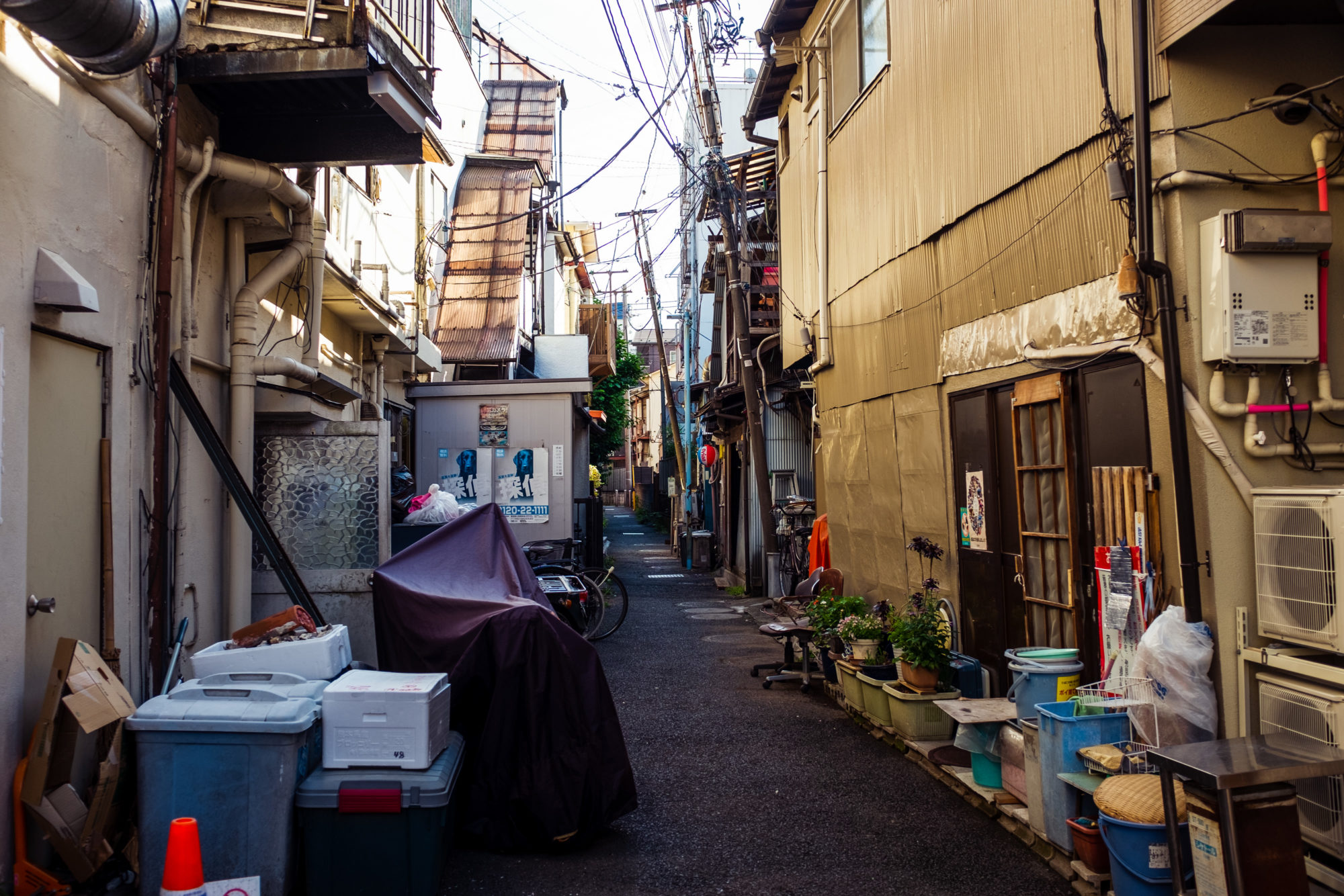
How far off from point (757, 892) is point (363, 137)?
6.39 m

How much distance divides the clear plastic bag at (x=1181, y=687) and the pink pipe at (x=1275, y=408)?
1.07 meters

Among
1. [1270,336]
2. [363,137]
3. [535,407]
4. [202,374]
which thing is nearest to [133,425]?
[202,374]

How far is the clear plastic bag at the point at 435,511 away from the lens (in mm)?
10266

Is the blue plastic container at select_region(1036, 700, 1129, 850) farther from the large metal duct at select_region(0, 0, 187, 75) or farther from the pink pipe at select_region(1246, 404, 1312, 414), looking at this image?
the large metal duct at select_region(0, 0, 187, 75)

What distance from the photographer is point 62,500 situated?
5121mm

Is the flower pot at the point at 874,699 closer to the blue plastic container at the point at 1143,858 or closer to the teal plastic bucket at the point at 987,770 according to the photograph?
the teal plastic bucket at the point at 987,770

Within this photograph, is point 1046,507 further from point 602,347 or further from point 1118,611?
point 602,347

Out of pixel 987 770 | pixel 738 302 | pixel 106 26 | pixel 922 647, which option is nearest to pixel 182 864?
pixel 106 26

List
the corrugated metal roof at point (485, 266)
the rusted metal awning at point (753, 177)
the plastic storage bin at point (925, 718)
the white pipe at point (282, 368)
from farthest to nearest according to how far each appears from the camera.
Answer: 1. the corrugated metal roof at point (485, 266)
2. the rusted metal awning at point (753, 177)
3. the white pipe at point (282, 368)
4. the plastic storage bin at point (925, 718)

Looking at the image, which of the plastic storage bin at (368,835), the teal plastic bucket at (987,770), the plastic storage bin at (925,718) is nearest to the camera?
the plastic storage bin at (368,835)

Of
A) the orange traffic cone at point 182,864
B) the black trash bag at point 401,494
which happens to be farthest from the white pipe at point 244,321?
the orange traffic cone at point 182,864

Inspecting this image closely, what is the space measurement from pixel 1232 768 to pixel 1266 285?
7.86 ft

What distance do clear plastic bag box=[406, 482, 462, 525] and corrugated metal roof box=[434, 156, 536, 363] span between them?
8256 mm

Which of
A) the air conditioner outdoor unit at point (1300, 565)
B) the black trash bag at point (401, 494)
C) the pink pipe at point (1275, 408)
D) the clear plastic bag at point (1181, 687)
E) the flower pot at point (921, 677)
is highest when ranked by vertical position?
the pink pipe at point (1275, 408)
